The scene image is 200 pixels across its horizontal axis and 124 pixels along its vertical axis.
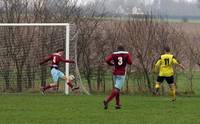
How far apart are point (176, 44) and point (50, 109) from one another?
10789mm

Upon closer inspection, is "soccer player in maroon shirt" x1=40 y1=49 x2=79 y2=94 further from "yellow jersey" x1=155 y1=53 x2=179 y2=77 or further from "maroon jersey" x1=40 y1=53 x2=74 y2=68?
"yellow jersey" x1=155 y1=53 x2=179 y2=77

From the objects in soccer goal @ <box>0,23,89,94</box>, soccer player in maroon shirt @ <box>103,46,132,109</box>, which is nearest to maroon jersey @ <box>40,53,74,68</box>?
soccer goal @ <box>0,23,89,94</box>

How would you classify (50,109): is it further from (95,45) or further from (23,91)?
(95,45)

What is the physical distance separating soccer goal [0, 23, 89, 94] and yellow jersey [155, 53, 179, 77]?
4.55 m

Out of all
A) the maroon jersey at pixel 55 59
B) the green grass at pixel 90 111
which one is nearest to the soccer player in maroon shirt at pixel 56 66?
the maroon jersey at pixel 55 59

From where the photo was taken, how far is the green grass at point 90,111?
14727 millimetres

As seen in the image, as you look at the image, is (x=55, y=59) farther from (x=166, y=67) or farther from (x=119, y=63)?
(x=119, y=63)

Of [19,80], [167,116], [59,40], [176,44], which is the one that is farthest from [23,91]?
[167,116]

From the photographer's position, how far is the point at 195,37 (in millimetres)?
28156

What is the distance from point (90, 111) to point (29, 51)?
942 centimetres

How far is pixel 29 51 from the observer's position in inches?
1009

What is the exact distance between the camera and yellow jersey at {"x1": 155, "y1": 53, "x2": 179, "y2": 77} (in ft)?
67.8

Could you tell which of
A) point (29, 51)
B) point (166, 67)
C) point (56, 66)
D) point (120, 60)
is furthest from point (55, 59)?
point (120, 60)

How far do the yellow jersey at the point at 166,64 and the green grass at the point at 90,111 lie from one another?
980 mm
